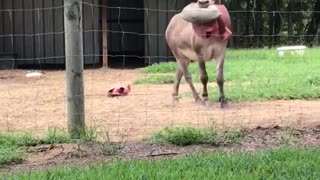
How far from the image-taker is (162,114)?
931 centimetres

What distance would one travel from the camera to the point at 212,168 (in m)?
5.31

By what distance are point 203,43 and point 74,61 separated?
3838 mm

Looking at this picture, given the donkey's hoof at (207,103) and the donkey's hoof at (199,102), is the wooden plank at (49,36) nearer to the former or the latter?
the donkey's hoof at (199,102)

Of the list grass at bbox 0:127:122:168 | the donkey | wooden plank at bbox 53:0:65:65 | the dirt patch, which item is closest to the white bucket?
wooden plank at bbox 53:0:65:65

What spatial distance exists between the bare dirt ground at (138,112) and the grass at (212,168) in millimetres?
1619

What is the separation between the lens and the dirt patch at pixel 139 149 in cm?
588

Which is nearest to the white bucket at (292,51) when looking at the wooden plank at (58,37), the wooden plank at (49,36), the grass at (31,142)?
the wooden plank at (58,37)

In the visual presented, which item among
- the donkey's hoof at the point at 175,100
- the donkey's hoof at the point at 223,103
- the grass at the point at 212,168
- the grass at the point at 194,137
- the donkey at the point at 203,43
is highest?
the donkey at the point at 203,43

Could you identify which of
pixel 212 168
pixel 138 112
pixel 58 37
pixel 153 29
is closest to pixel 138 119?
pixel 138 112

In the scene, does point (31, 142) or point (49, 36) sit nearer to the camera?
point (31, 142)

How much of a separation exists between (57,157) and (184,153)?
4.15ft

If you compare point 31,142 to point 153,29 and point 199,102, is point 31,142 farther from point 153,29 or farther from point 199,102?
point 153,29

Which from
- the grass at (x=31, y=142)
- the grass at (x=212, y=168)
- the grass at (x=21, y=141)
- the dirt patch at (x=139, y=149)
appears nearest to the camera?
the grass at (x=212, y=168)

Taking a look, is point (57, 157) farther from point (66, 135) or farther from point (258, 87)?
point (258, 87)
